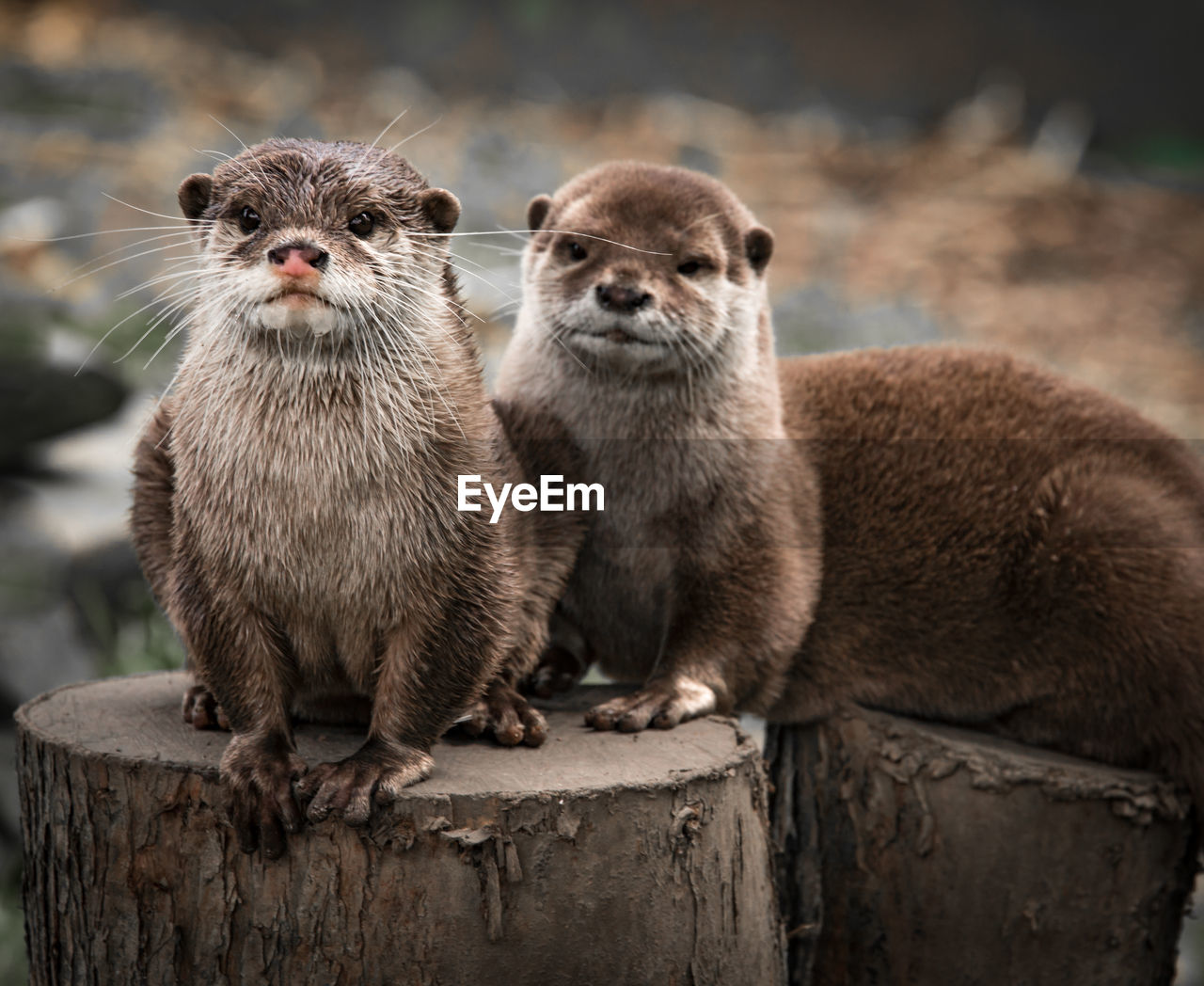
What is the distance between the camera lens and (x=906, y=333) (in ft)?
20.3

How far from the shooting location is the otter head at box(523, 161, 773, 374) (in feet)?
7.61

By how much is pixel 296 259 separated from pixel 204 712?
82 centimetres

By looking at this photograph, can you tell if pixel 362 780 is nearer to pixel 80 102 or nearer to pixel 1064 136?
pixel 80 102

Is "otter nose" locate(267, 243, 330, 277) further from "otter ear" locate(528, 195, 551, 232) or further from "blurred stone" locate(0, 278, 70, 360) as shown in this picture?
"blurred stone" locate(0, 278, 70, 360)

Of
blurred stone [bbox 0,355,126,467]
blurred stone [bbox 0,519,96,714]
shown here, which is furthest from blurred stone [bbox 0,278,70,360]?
blurred stone [bbox 0,519,96,714]

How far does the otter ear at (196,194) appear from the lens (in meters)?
1.80

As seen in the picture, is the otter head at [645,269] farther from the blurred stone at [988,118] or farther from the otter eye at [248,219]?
the blurred stone at [988,118]

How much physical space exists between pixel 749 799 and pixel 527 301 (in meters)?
1.06

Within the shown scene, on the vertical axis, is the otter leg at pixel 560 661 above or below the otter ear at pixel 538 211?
below

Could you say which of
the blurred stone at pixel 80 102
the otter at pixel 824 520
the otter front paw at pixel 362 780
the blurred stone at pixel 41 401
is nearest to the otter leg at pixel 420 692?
the otter front paw at pixel 362 780

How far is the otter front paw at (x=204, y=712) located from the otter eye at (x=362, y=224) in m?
0.78

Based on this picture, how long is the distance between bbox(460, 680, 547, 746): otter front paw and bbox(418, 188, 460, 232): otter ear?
28.7 inches

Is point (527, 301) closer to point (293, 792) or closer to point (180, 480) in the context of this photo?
point (180, 480)

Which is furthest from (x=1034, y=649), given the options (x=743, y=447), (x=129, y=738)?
(x=129, y=738)
